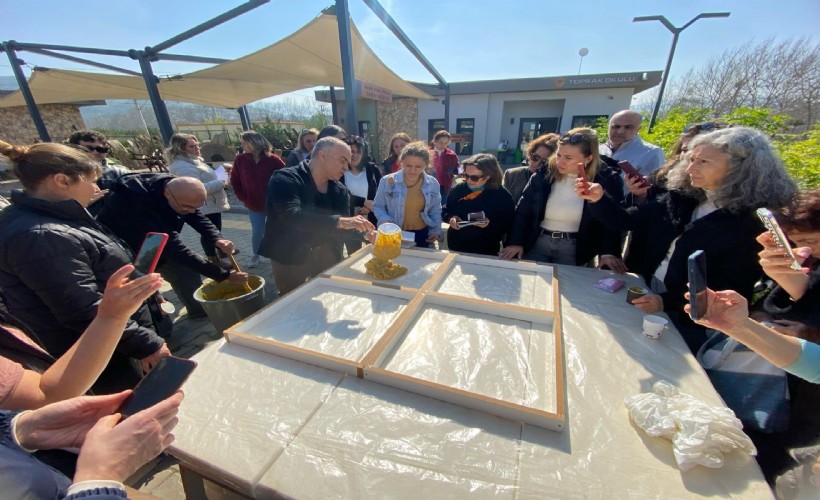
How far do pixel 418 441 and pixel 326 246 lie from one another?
85.4 inches

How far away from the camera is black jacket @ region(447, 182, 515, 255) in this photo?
266 centimetres

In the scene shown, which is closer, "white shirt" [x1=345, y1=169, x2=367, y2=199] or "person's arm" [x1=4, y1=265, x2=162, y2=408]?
"person's arm" [x1=4, y1=265, x2=162, y2=408]

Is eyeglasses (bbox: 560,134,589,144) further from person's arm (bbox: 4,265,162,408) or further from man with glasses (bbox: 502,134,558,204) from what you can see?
person's arm (bbox: 4,265,162,408)

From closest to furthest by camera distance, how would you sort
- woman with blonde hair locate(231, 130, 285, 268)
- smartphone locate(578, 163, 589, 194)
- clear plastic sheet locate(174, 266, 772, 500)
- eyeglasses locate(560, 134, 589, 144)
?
clear plastic sheet locate(174, 266, 772, 500)
smartphone locate(578, 163, 589, 194)
eyeglasses locate(560, 134, 589, 144)
woman with blonde hair locate(231, 130, 285, 268)

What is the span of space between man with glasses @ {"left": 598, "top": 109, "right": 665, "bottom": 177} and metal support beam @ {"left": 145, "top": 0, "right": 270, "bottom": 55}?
452cm

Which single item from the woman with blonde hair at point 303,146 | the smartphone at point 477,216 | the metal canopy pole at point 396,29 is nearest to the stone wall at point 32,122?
the woman with blonde hair at point 303,146

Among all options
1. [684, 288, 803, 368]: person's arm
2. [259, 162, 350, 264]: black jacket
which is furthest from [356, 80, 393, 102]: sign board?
[684, 288, 803, 368]: person's arm

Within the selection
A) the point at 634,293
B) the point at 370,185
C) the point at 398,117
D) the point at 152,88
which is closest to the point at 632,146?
the point at 634,293

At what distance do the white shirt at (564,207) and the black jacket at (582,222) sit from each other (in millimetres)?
35

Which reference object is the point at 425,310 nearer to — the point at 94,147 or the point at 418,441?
the point at 418,441

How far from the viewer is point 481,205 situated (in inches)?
106

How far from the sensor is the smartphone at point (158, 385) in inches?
32.9

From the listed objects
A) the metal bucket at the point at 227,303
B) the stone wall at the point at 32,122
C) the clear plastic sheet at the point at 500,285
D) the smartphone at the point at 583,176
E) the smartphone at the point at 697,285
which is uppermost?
the stone wall at the point at 32,122

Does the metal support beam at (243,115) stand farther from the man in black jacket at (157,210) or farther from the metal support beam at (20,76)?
the man in black jacket at (157,210)
